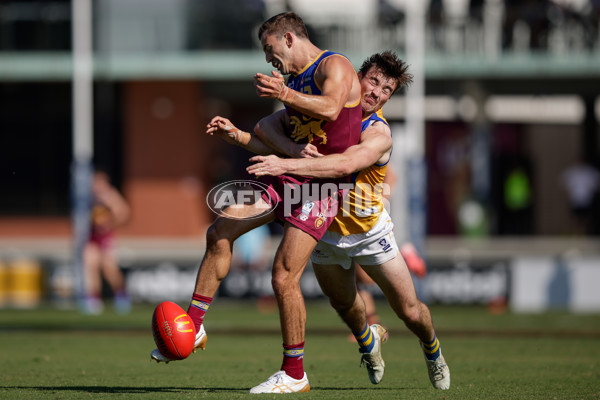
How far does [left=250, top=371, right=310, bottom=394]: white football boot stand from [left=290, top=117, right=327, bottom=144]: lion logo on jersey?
66.8 inches

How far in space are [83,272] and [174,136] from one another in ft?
32.4

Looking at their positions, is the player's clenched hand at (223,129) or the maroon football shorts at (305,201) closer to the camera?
the maroon football shorts at (305,201)

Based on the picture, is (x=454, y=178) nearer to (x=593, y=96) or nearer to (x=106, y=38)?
(x=593, y=96)

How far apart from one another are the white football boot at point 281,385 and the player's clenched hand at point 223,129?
176 cm

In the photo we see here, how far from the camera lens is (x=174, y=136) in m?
29.2

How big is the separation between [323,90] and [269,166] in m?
0.66

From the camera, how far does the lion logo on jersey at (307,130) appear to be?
8062 millimetres

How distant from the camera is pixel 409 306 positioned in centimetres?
836

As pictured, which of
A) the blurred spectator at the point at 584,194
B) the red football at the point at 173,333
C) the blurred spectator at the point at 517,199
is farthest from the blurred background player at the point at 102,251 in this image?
the blurred spectator at the point at 584,194

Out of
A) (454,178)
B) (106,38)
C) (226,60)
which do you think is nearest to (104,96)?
(106,38)

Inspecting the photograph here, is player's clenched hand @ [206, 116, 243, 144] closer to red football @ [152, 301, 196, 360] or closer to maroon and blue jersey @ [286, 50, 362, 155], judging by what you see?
maroon and blue jersey @ [286, 50, 362, 155]

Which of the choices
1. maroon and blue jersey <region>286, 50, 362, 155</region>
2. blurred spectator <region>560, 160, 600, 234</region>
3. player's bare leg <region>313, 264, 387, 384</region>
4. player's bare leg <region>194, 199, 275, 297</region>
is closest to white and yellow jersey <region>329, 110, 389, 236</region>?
maroon and blue jersey <region>286, 50, 362, 155</region>

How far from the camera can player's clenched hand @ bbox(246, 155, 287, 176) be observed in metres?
7.62

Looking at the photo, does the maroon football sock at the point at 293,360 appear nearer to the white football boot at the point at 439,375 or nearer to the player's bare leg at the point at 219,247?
the player's bare leg at the point at 219,247
